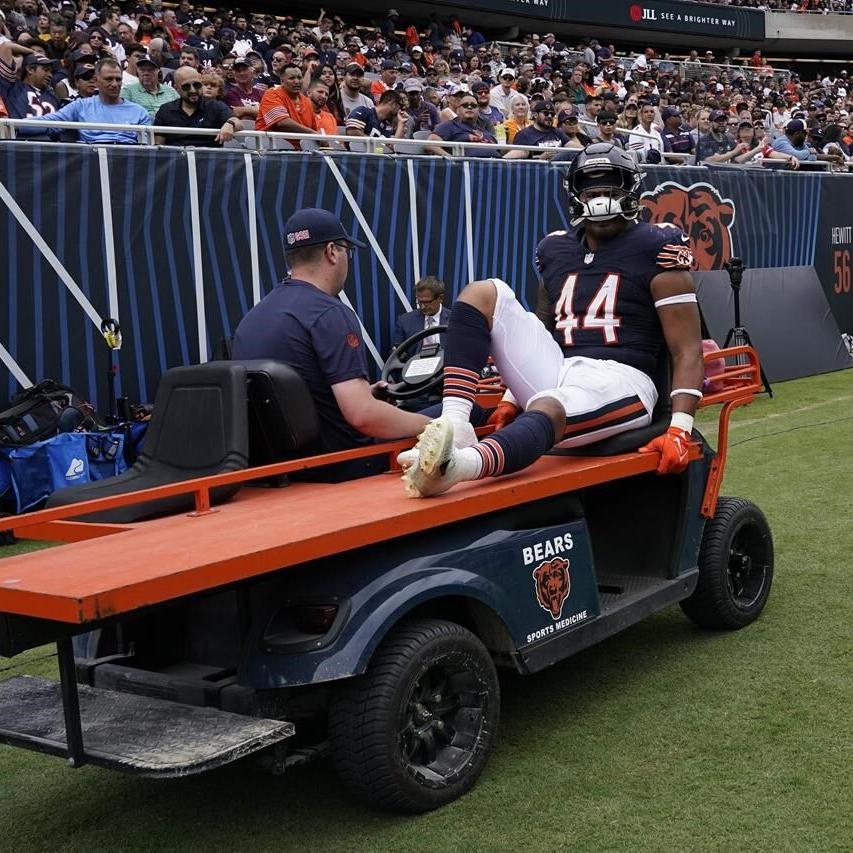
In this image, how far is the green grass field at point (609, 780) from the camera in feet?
9.78

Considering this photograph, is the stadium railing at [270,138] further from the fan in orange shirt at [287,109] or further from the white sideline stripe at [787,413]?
the white sideline stripe at [787,413]

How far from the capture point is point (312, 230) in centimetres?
422

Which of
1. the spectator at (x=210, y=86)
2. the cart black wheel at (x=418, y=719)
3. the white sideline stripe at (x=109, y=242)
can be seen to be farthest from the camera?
the spectator at (x=210, y=86)

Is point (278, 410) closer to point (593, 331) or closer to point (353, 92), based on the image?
point (593, 331)

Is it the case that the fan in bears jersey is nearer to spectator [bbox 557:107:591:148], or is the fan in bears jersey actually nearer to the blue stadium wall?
the blue stadium wall

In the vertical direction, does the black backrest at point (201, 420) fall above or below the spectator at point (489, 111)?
below

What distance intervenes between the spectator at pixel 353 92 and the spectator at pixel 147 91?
2482 mm

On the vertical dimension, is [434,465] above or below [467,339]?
below

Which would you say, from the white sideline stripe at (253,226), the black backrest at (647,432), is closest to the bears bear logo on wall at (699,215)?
the white sideline stripe at (253,226)

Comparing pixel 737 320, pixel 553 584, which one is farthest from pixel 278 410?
pixel 737 320

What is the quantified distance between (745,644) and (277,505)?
1.96m

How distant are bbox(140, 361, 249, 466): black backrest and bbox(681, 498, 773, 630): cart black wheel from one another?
185 cm

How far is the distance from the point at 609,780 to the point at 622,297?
6.04 feet

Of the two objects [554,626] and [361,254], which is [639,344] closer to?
[554,626]
